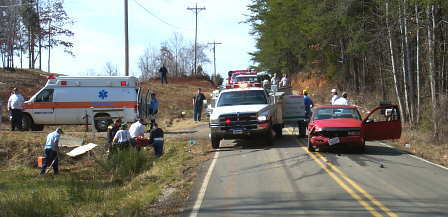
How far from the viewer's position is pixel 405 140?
853 inches

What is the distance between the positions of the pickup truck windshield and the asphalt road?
2264 mm

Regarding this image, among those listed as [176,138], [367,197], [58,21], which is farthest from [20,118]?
[58,21]

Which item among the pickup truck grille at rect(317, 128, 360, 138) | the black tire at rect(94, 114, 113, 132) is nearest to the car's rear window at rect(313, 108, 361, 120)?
the pickup truck grille at rect(317, 128, 360, 138)

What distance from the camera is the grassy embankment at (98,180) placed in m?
11.5

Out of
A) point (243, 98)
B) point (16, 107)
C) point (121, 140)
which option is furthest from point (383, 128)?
point (16, 107)

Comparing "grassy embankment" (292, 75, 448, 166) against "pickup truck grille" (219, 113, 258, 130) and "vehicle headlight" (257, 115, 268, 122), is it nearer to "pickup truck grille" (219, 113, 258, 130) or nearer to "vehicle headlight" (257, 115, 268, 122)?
"vehicle headlight" (257, 115, 268, 122)

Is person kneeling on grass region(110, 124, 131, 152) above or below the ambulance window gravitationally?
below

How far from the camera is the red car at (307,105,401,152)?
55.2 feet

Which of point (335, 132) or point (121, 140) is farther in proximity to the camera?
point (121, 140)

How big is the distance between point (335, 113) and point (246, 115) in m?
2.97

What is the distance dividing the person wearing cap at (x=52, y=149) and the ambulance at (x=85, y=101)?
4.43 metres

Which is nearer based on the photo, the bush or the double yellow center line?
the double yellow center line

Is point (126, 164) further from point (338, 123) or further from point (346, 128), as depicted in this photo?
point (346, 128)

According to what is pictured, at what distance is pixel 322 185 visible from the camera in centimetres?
1205
